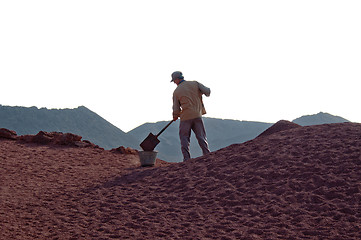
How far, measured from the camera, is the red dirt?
499 cm

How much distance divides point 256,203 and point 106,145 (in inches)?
2219

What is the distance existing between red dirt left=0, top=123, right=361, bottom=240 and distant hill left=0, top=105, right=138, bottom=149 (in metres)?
50.2

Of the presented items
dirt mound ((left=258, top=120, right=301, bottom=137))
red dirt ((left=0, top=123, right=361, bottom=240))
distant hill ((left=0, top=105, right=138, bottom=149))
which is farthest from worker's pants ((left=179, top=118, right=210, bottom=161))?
distant hill ((left=0, top=105, right=138, bottom=149))

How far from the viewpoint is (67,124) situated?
62.8 metres

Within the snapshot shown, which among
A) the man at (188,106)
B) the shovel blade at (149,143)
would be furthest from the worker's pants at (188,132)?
the shovel blade at (149,143)

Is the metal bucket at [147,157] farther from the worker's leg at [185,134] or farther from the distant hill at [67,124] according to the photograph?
the distant hill at [67,124]

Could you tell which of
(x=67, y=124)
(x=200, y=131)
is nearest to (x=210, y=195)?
(x=200, y=131)

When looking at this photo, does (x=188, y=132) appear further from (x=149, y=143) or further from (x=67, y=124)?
(x=67, y=124)

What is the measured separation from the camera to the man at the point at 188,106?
904 centimetres

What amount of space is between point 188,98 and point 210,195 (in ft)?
10.7

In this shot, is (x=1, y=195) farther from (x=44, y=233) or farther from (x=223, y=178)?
(x=223, y=178)

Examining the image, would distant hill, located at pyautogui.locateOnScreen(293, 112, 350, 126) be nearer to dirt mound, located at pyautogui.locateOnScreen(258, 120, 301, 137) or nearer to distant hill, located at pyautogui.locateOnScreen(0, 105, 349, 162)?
distant hill, located at pyautogui.locateOnScreen(0, 105, 349, 162)

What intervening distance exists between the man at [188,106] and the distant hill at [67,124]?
160 ft

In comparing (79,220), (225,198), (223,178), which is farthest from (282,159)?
(79,220)
